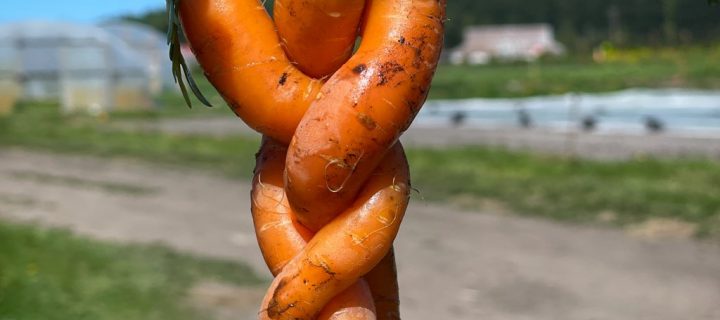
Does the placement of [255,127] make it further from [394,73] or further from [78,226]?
[78,226]

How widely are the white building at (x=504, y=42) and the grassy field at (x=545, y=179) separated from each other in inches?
2827

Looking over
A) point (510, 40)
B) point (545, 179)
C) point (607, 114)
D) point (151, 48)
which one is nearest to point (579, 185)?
point (545, 179)

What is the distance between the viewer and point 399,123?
1.55m

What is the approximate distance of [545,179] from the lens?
36.2 ft

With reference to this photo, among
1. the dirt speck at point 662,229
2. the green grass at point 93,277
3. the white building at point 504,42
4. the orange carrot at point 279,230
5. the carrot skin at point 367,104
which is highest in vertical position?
the carrot skin at point 367,104

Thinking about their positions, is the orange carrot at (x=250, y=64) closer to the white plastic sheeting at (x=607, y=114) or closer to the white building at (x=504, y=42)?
the white plastic sheeting at (x=607, y=114)

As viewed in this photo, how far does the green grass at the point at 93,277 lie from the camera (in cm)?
565

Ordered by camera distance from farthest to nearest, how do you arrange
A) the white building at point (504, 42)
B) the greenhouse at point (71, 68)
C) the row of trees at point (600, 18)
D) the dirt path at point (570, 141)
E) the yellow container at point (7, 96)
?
the white building at point (504, 42), the greenhouse at point (71, 68), the yellow container at point (7, 96), the row of trees at point (600, 18), the dirt path at point (570, 141)

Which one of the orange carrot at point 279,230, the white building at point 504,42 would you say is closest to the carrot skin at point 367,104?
the orange carrot at point 279,230

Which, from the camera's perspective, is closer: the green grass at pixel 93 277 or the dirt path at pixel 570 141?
the green grass at pixel 93 277

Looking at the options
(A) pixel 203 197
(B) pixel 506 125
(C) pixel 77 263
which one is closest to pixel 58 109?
(B) pixel 506 125

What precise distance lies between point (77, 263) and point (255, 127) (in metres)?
5.65

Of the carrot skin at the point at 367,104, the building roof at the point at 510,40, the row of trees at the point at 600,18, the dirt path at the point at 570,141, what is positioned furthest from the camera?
the building roof at the point at 510,40

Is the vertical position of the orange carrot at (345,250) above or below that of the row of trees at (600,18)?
above
